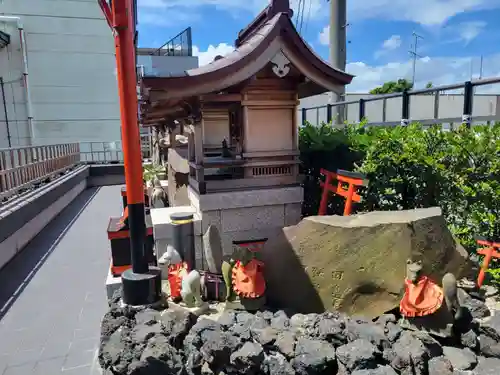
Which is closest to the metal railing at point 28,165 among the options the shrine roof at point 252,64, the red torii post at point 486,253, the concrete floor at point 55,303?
the concrete floor at point 55,303

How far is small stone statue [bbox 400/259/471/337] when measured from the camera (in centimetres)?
338

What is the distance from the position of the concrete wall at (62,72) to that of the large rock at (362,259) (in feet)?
57.0

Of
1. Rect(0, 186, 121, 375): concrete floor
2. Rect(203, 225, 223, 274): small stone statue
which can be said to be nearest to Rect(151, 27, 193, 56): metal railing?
Rect(0, 186, 121, 375): concrete floor

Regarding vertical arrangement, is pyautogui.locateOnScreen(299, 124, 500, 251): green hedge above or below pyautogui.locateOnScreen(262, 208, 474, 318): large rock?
above

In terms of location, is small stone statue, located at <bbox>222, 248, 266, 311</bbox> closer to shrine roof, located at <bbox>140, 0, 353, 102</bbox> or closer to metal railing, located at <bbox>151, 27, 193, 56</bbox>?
shrine roof, located at <bbox>140, 0, 353, 102</bbox>

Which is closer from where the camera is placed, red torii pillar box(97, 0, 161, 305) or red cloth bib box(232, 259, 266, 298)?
red torii pillar box(97, 0, 161, 305)

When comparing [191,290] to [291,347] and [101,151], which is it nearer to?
[291,347]

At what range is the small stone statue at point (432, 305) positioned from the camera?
11.1 ft

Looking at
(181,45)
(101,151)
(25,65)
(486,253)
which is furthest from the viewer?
(181,45)

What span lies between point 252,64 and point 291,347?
10.2ft

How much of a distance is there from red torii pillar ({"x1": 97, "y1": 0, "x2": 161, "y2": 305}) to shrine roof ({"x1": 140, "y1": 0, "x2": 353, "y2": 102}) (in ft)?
1.12

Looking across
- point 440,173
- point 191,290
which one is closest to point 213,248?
point 191,290

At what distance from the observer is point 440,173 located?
181 inches

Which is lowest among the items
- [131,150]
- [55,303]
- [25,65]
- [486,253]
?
[55,303]
